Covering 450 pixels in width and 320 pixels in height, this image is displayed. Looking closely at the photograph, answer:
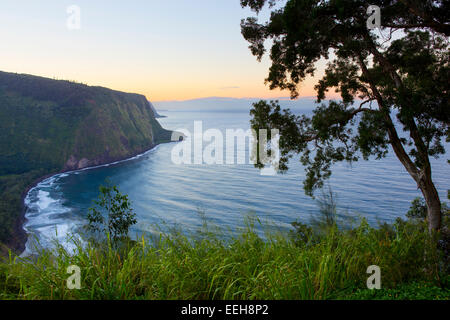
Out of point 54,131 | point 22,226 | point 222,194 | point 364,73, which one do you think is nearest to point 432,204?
point 364,73

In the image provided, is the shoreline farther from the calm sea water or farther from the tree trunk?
the tree trunk

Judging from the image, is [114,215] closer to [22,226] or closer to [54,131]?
[22,226]

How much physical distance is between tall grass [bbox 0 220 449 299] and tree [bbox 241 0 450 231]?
367 centimetres

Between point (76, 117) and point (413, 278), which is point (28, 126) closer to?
point (76, 117)

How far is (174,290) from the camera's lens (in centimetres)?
342

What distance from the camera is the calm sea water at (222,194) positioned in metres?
38.3

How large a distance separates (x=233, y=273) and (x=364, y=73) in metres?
6.73

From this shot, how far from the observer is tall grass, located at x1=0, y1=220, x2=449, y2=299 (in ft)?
10.7

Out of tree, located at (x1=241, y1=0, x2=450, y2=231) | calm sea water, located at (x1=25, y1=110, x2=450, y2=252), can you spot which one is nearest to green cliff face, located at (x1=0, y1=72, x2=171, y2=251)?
calm sea water, located at (x1=25, y1=110, x2=450, y2=252)

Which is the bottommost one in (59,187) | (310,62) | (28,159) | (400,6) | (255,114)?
(59,187)

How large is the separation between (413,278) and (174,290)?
9.82 feet

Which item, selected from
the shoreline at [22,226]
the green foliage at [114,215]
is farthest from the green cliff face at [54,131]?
the green foliage at [114,215]

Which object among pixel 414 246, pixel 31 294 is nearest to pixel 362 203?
pixel 414 246

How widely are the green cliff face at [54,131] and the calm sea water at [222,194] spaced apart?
15.2 ft
